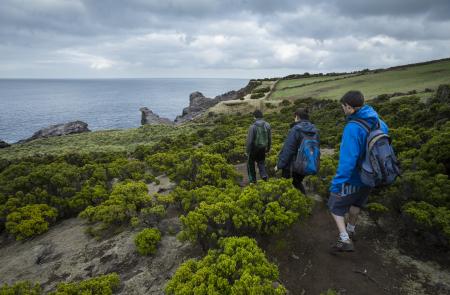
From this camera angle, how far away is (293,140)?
23.8ft

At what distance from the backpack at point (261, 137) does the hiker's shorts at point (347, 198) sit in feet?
11.7

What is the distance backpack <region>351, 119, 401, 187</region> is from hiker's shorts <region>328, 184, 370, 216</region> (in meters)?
0.37

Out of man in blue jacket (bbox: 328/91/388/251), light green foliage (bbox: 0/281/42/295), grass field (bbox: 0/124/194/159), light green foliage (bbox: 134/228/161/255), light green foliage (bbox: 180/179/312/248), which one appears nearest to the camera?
man in blue jacket (bbox: 328/91/388/251)

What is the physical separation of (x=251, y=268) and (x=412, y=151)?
25.7 feet

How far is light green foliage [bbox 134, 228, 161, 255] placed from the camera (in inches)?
282

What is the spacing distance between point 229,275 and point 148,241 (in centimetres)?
281

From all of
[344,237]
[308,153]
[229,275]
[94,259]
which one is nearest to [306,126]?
[308,153]

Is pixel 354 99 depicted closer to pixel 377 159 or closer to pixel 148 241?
pixel 377 159

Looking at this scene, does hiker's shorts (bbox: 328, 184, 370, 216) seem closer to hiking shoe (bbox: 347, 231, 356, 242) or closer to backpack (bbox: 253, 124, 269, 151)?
hiking shoe (bbox: 347, 231, 356, 242)

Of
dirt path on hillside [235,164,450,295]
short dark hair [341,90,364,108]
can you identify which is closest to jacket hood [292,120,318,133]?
short dark hair [341,90,364,108]

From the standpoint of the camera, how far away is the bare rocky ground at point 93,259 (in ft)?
21.7

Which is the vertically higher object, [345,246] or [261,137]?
[261,137]

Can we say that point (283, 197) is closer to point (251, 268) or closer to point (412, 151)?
point (251, 268)

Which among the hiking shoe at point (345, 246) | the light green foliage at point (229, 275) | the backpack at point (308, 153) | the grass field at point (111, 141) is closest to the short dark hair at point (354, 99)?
the backpack at point (308, 153)
